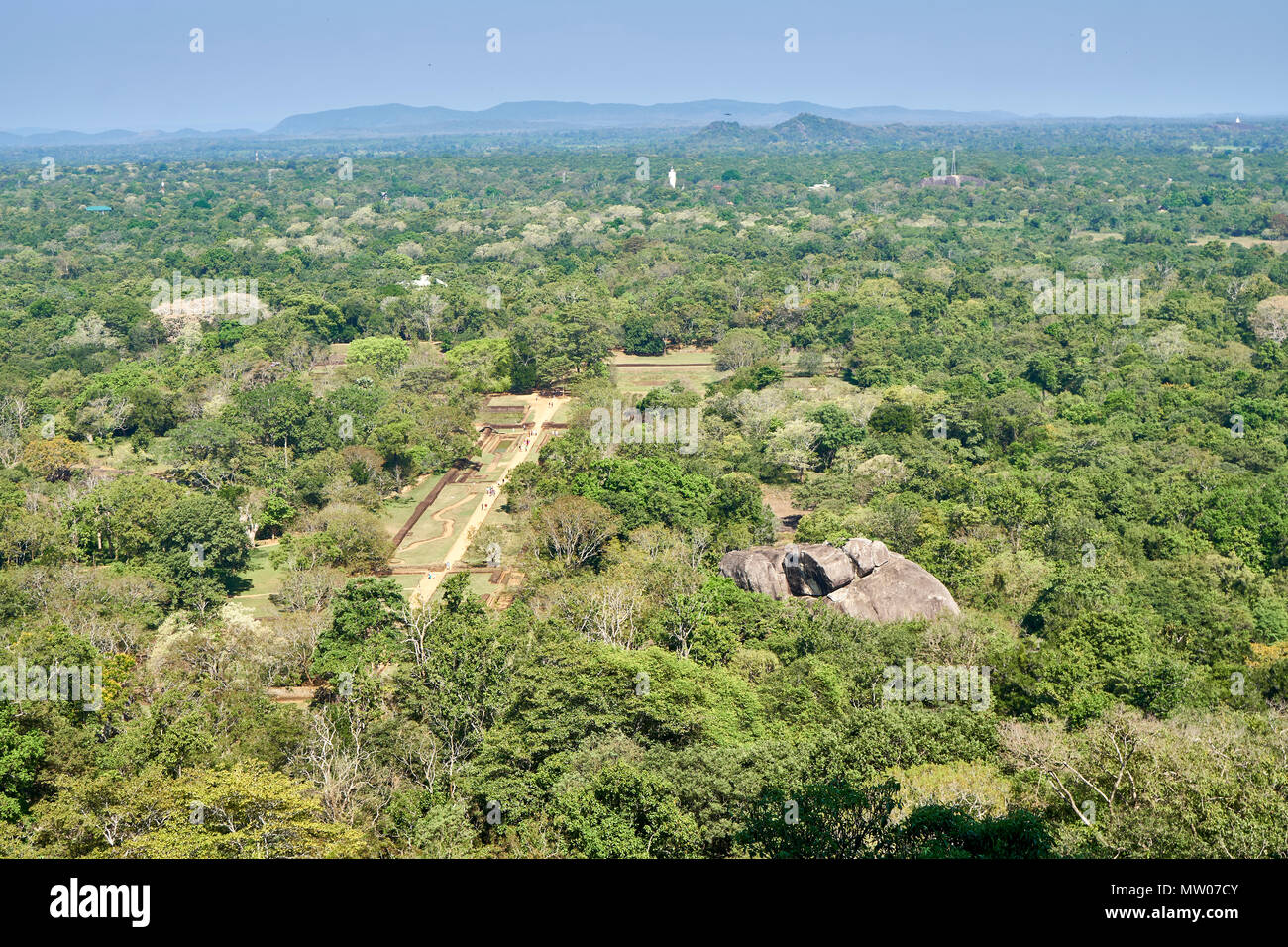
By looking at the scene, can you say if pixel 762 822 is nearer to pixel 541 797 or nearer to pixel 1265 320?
pixel 541 797

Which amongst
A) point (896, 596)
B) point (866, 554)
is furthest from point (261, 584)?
point (896, 596)

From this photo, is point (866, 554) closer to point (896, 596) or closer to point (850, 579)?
point (850, 579)

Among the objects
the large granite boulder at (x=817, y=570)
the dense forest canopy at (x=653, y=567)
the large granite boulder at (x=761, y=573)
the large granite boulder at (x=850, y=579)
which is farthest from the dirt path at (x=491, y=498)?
the large granite boulder at (x=817, y=570)

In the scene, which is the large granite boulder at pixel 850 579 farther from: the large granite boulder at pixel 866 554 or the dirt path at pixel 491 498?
the dirt path at pixel 491 498

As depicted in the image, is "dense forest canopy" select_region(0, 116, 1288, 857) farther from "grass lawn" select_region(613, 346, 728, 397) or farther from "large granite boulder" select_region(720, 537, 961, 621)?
"large granite boulder" select_region(720, 537, 961, 621)

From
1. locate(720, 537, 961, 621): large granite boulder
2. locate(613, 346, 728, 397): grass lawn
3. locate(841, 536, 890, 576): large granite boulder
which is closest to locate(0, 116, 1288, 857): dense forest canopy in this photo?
locate(613, 346, 728, 397): grass lawn

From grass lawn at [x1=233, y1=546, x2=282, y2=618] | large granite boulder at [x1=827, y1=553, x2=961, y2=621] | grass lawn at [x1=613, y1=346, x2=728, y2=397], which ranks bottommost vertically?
grass lawn at [x1=233, y1=546, x2=282, y2=618]
